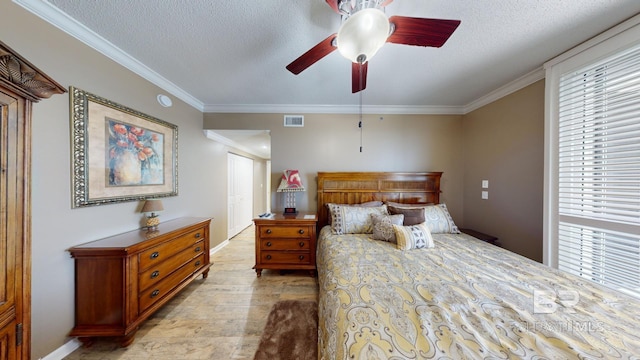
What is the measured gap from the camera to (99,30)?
163 cm

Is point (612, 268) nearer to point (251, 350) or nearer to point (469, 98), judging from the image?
point (469, 98)

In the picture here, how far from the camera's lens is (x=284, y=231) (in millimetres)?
2713

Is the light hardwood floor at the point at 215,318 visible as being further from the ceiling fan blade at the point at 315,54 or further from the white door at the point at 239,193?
the ceiling fan blade at the point at 315,54

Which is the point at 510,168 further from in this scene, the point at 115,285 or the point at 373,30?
the point at 115,285

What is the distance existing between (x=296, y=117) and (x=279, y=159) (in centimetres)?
73

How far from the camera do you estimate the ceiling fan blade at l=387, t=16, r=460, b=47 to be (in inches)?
44.3

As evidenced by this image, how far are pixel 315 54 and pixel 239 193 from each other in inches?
160

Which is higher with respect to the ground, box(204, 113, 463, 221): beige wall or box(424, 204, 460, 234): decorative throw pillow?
box(204, 113, 463, 221): beige wall

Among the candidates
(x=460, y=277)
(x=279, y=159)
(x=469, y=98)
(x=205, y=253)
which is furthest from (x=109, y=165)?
(x=469, y=98)

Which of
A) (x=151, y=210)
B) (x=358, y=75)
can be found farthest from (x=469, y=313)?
(x=151, y=210)

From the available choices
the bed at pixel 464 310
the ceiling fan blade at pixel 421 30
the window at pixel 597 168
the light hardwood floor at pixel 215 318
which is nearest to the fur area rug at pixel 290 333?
the light hardwood floor at pixel 215 318

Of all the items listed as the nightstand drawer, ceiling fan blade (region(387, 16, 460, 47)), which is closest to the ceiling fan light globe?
ceiling fan blade (region(387, 16, 460, 47))

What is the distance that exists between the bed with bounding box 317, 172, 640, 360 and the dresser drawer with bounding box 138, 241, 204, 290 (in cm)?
158

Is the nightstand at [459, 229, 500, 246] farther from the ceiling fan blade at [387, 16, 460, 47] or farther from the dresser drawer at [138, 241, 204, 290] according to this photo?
the dresser drawer at [138, 241, 204, 290]
